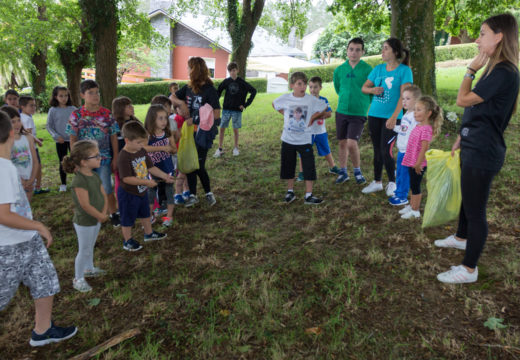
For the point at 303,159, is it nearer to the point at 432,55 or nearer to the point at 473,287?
the point at 473,287

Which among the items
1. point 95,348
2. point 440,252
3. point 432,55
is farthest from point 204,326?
point 432,55

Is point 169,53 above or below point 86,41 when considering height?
above

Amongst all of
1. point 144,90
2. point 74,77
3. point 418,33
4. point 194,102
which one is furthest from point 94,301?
point 144,90

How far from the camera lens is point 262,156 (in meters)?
8.88

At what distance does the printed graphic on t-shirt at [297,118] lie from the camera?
5219mm

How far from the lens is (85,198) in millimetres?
3234

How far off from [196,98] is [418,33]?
239 inches

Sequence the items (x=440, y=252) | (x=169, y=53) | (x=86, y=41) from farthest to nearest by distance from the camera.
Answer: (x=169, y=53) < (x=86, y=41) < (x=440, y=252)

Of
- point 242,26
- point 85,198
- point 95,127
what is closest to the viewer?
point 85,198

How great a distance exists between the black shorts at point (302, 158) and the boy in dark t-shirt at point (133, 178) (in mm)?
2067

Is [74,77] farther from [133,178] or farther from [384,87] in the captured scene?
[384,87]

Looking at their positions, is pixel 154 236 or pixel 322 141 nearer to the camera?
pixel 154 236

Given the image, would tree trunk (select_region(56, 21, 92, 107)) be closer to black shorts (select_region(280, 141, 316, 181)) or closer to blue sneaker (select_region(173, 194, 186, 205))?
blue sneaker (select_region(173, 194, 186, 205))

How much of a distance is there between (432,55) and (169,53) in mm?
31571
